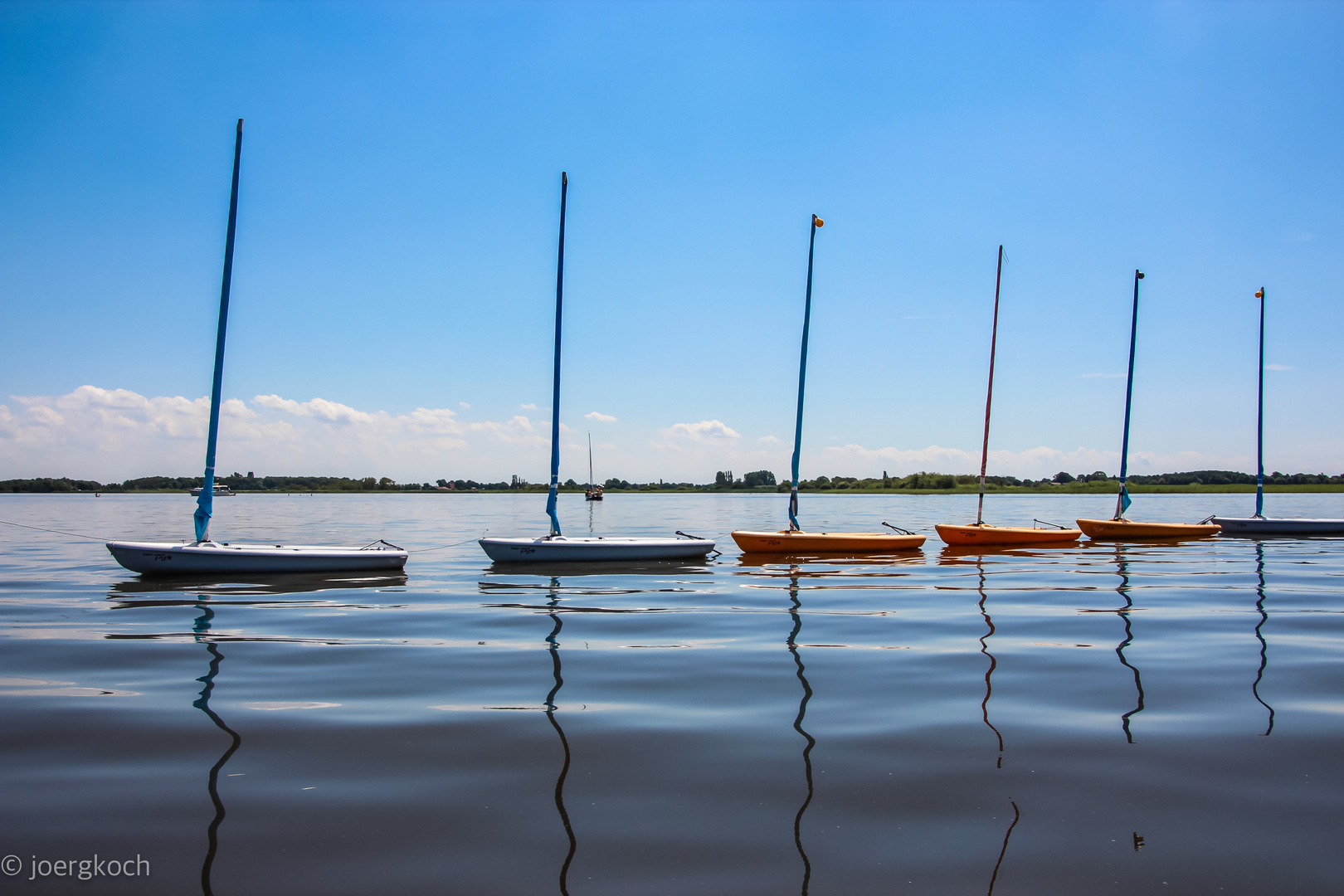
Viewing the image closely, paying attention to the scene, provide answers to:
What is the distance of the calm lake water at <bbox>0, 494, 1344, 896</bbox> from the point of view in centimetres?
611

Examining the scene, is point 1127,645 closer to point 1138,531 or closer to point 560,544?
point 560,544

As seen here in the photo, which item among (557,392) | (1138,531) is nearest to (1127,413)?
(1138,531)

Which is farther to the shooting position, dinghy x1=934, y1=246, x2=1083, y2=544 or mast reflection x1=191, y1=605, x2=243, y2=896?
dinghy x1=934, y1=246, x2=1083, y2=544

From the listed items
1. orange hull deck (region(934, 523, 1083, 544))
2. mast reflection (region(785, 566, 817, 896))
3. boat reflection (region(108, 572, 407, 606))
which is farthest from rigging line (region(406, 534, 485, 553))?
mast reflection (region(785, 566, 817, 896))

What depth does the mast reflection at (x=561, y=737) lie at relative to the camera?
614cm

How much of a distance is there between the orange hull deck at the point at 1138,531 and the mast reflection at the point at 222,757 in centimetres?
4783

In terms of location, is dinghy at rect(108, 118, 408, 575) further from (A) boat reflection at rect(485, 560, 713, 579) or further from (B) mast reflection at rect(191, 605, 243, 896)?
(B) mast reflection at rect(191, 605, 243, 896)

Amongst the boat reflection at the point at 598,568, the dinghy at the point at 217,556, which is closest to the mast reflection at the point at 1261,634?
the boat reflection at the point at 598,568

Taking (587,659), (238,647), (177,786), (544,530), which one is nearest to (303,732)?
(177,786)

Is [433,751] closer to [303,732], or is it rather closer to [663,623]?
[303,732]

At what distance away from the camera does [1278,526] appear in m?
53.3

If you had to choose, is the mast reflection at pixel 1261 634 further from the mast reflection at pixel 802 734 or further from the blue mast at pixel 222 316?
the blue mast at pixel 222 316

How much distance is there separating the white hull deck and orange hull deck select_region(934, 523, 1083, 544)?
1567cm

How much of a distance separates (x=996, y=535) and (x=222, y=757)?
Result: 42.0m
